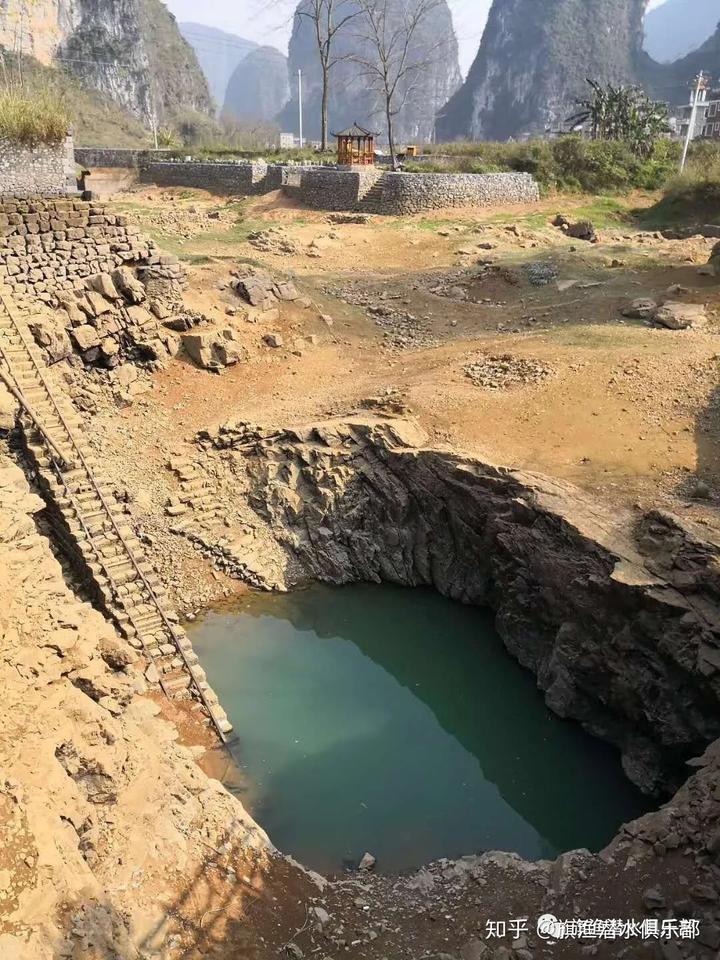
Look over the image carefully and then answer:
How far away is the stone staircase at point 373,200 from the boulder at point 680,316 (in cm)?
1512

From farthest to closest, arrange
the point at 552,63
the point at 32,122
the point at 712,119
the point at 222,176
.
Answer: the point at 552,63 < the point at 712,119 < the point at 222,176 < the point at 32,122

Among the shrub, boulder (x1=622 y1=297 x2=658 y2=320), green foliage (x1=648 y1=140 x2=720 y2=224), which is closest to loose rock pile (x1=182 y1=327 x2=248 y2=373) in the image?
the shrub

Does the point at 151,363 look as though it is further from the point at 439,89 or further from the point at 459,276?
the point at 439,89

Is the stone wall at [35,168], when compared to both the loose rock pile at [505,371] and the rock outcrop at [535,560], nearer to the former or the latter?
the rock outcrop at [535,560]

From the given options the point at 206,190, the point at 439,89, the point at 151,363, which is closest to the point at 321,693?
the point at 151,363

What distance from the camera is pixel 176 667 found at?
11.2m

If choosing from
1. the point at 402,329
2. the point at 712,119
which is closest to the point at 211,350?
the point at 402,329

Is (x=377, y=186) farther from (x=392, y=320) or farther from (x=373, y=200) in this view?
(x=392, y=320)

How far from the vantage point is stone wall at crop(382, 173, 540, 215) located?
30234mm

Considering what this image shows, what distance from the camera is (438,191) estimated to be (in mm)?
30406

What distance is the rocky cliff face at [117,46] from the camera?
69.9 metres

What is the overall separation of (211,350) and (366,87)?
123715 millimetres

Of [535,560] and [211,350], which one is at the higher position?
[211,350]

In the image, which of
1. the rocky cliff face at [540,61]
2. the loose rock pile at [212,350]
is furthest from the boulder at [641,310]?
the rocky cliff face at [540,61]
